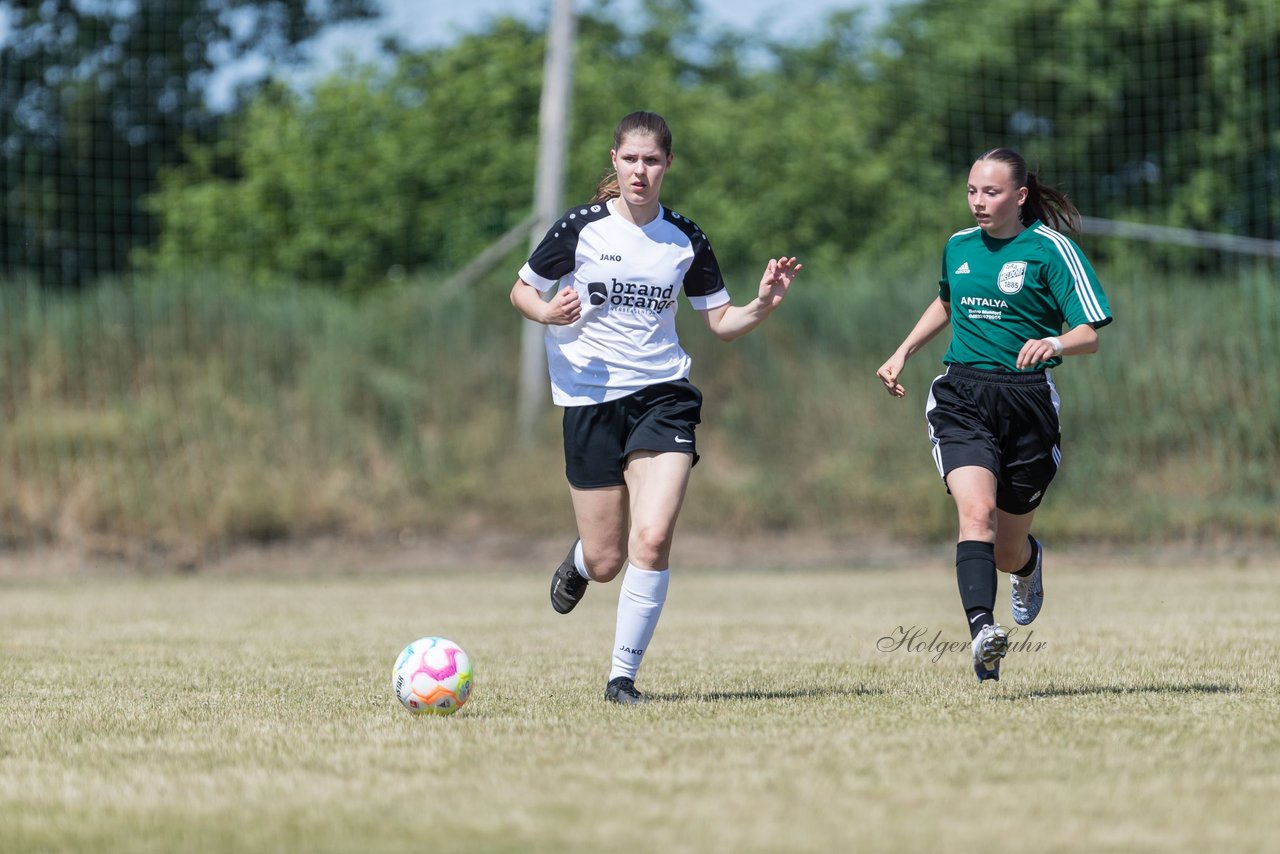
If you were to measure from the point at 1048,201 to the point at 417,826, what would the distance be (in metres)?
4.30

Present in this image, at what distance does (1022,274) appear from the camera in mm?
6590

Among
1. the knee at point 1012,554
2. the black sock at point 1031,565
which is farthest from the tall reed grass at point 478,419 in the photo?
the knee at point 1012,554

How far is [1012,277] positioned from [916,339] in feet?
1.73

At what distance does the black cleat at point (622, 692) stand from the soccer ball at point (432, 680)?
1.97ft

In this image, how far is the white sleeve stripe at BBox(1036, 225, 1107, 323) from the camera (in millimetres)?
6422

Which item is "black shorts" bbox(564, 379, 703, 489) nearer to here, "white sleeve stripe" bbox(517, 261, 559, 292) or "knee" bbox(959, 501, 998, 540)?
"white sleeve stripe" bbox(517, 261, 559, 292)

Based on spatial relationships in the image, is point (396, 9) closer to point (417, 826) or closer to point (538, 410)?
point (538, 410)

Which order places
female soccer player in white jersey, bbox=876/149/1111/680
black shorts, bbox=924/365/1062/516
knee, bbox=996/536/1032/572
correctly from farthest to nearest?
knee, bbox=996/536/1032/572 → black shorts, bbox=924/365/1062/516 → female soccer player in white jersey, bbox=876/149/1111/680

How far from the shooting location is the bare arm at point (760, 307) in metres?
6.54

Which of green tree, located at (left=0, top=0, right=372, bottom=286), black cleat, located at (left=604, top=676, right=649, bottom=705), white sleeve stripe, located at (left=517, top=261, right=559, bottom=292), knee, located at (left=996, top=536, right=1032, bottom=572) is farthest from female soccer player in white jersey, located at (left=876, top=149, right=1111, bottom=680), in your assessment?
green tree, located at (left=0, top=0, right=372, bottom=286)

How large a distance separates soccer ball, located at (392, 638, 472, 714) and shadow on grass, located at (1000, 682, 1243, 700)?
2.05m

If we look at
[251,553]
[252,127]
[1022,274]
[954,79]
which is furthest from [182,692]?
[252,127]

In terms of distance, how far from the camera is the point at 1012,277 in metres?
A: 6.60

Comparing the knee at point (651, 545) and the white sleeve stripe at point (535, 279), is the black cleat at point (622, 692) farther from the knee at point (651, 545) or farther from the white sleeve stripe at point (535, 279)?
the white sleeve stripe at point (535, 279)
